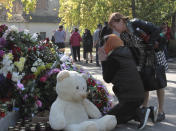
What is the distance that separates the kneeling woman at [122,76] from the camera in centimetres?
468

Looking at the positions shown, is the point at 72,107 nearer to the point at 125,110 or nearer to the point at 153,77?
the point at 125,110

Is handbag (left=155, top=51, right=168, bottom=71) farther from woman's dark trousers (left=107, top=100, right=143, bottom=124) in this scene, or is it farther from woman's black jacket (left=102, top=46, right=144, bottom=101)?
woman's dark trousers (left=107, top=100, right=143, bottom=124)

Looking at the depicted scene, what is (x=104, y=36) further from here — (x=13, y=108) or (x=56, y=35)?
(x=56, y=35)

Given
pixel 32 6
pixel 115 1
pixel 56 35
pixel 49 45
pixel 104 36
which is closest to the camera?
pixel 104 36

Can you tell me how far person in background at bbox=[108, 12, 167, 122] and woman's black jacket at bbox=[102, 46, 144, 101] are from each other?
450 millimetres

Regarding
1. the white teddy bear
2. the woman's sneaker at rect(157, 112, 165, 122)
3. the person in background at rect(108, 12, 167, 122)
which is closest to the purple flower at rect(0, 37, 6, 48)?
the white teddy bear

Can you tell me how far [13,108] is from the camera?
4.79 m

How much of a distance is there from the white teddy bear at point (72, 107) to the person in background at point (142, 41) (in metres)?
0.97

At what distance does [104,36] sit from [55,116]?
151cm

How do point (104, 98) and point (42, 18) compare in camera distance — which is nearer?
point (104, 98)

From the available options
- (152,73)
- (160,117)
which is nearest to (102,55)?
(152,73)

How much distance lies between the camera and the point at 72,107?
456 cm

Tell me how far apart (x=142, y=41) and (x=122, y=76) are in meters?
0.88

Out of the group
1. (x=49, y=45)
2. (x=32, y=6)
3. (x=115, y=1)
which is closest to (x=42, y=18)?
(x=115, y=1)
